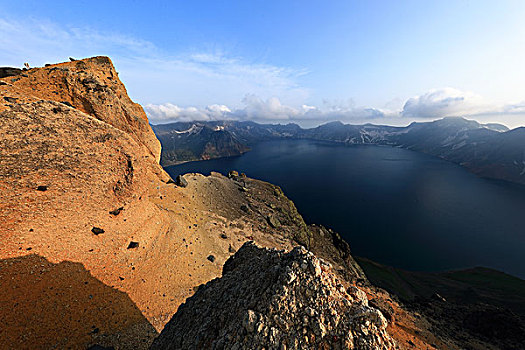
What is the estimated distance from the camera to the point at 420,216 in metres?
90.4

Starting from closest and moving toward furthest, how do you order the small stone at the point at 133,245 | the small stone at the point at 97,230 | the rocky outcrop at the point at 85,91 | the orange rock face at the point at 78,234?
the orange rock face at the point at 78,234
the small stone at the point at 97,230
the small stone at the point at 133,245
the rocky outcrop at the point at 85,91

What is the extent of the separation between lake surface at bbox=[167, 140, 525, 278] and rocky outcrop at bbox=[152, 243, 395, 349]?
67045 mm

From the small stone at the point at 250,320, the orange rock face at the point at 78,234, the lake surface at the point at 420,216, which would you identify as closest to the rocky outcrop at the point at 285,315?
the small stone at the point at 250,320

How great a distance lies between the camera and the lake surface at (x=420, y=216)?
215 feet

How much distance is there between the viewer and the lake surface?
2579 inches

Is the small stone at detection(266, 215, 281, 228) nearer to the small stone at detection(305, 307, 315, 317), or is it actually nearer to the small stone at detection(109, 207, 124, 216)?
the small stone at detection(109, 207, 124, 216)

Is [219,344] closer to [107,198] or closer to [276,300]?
[276,300]

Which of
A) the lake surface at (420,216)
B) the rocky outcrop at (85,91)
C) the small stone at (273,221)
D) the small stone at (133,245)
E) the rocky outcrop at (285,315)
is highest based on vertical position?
the rocky outcrop at (85,91)

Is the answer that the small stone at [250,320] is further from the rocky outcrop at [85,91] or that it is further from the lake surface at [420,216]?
the lake surface at [420,216]

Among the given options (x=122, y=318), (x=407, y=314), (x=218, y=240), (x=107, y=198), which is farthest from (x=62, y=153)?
(x=407, y=314)

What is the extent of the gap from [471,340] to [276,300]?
3219 cm

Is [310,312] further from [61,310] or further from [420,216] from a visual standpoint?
[420,216]

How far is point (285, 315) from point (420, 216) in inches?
4479

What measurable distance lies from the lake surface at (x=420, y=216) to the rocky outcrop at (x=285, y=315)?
67045mm
